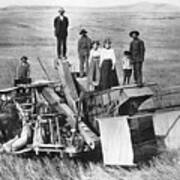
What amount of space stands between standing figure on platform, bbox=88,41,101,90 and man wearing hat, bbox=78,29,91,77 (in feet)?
0.09

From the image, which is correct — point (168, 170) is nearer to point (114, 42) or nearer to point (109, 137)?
point (109, 137)

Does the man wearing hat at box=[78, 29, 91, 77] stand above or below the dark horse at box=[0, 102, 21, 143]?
above

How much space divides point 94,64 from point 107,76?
6cm

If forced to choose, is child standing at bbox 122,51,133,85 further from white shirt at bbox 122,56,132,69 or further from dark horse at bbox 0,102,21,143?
dark horse at bbox 0,102,21,143

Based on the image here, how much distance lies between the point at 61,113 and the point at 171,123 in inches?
13.9

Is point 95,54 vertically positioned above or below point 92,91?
above

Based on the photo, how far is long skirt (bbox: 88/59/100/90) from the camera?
1795 mm

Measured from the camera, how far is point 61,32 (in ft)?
5.87

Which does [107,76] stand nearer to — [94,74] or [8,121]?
[94,74]

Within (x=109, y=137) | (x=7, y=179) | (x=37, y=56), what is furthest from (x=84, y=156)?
(x=37, y=56)

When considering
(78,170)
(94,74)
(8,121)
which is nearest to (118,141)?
(78,170)

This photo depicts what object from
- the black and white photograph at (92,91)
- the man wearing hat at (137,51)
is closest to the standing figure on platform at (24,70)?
the black and white photograph at (92,91)

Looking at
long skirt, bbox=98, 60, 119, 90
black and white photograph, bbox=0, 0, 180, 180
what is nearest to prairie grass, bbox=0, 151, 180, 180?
black and white photograph, bbox=0, 0, 180, 180

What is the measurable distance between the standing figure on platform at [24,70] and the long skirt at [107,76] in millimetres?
243
